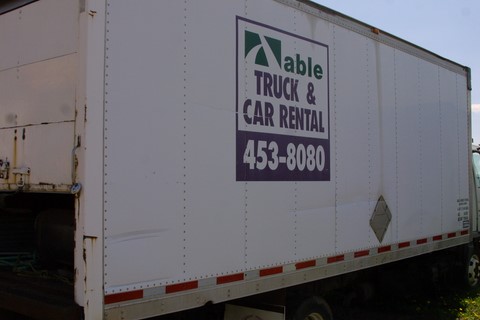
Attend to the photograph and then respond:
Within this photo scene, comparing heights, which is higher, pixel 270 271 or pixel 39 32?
pixel 39 32

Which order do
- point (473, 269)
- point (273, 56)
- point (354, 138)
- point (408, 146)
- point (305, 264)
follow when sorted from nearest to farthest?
point (273, 56) < point (305, 264) < point (354, 138) < point (408, 146) < point (473, 269)

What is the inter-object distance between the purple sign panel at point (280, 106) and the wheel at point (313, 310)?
1110 mm

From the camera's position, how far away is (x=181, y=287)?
3.06 meters

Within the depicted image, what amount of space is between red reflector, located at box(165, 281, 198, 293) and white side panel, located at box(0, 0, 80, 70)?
5.25 ft

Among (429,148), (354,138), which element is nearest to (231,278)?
(354,138)

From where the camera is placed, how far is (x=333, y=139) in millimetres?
4336

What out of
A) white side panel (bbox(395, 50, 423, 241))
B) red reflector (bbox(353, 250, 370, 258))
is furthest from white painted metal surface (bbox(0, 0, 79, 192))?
white side panel (bbox(395, 50, 423, 241))

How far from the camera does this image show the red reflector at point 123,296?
2.68 meters

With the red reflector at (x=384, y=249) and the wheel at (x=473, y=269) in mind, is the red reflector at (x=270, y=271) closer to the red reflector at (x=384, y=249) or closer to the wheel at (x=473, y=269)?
the red reflector at (x=384, y=249)

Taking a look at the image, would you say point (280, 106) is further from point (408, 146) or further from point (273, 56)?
point (408, 146)

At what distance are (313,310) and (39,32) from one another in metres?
3.18

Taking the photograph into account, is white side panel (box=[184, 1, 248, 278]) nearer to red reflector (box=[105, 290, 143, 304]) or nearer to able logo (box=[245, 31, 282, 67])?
able logo (box=[245, 31, 282, 67])

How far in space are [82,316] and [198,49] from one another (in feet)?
5.95

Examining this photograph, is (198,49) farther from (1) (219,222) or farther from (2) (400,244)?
(2) (400,244)
